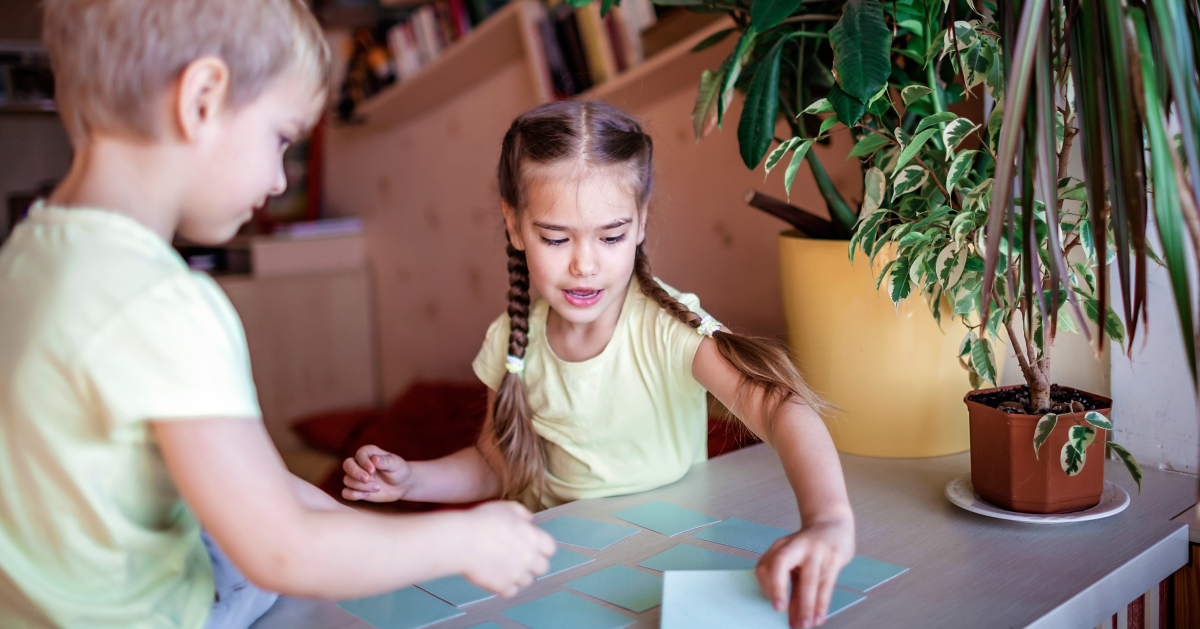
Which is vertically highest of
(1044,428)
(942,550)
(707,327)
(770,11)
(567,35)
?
(567,35)

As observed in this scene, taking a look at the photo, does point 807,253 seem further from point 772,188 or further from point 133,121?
point 133,121

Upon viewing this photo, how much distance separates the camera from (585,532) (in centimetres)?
93

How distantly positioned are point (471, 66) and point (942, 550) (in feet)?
6.83

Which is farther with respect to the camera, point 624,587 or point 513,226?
point 513,226

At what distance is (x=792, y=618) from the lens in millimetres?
672

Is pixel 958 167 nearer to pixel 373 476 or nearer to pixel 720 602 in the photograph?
pixel 720 602

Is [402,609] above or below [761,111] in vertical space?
below

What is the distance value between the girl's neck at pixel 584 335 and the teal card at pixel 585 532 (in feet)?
0.84

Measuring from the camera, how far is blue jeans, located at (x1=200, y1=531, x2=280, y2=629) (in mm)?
719

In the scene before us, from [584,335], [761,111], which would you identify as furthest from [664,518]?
[761,111]

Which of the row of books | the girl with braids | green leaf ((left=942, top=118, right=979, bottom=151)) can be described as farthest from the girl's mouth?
the row of books

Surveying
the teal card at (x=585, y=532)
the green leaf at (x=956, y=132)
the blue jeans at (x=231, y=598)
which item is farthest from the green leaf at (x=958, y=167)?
the blue jeans at (x=231, y=598)

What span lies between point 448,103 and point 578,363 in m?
1.84

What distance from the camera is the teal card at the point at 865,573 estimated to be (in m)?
0.76
